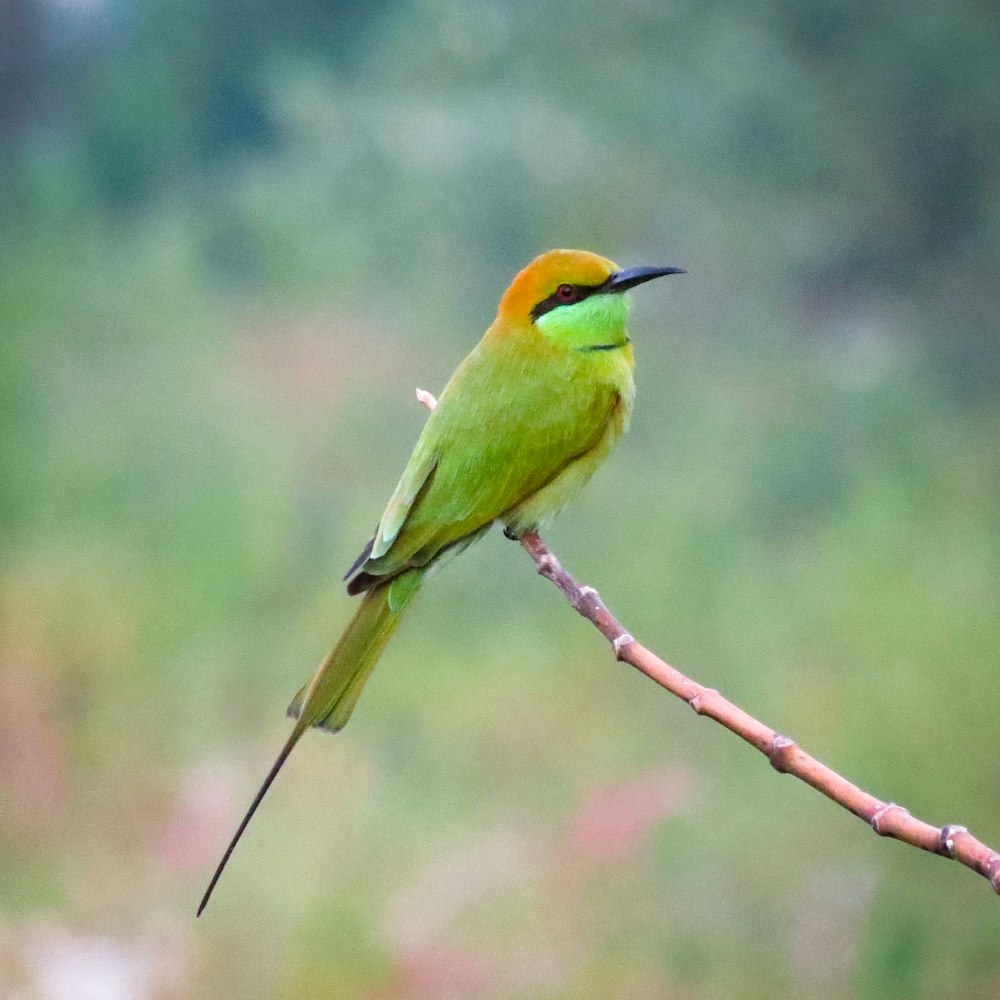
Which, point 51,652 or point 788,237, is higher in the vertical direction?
point 788,237

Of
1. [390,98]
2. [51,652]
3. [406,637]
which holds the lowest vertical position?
[51,652]

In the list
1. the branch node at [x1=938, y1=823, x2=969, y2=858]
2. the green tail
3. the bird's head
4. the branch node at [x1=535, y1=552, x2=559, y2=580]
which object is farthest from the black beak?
the branch node at [x1=938, y1=823, x2=969, y2=858]

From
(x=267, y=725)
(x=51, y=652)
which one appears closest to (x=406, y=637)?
(x=267, y=725)

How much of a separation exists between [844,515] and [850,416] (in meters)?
0.21

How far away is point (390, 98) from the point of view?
109 inches

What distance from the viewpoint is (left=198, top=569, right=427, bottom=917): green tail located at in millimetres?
1738

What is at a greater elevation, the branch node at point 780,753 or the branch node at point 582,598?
the branch node at point 582,598

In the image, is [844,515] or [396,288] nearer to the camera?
[844,515]

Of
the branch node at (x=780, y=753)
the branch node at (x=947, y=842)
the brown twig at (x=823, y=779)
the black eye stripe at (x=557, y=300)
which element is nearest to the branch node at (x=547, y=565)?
the brown twig at (x=823, y=779)

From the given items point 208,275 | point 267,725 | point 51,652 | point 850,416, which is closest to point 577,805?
point 267,725

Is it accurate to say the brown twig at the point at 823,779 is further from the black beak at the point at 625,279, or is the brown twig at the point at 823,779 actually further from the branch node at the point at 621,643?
the black beak at the point at 625,279

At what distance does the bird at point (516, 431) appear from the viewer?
1818 mm

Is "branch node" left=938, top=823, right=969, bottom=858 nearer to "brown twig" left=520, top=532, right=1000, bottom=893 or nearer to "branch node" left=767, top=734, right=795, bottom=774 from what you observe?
"brown twig" left=520, top=532, right=1000, bottom=893

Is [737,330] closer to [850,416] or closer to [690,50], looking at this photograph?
[850,416]
